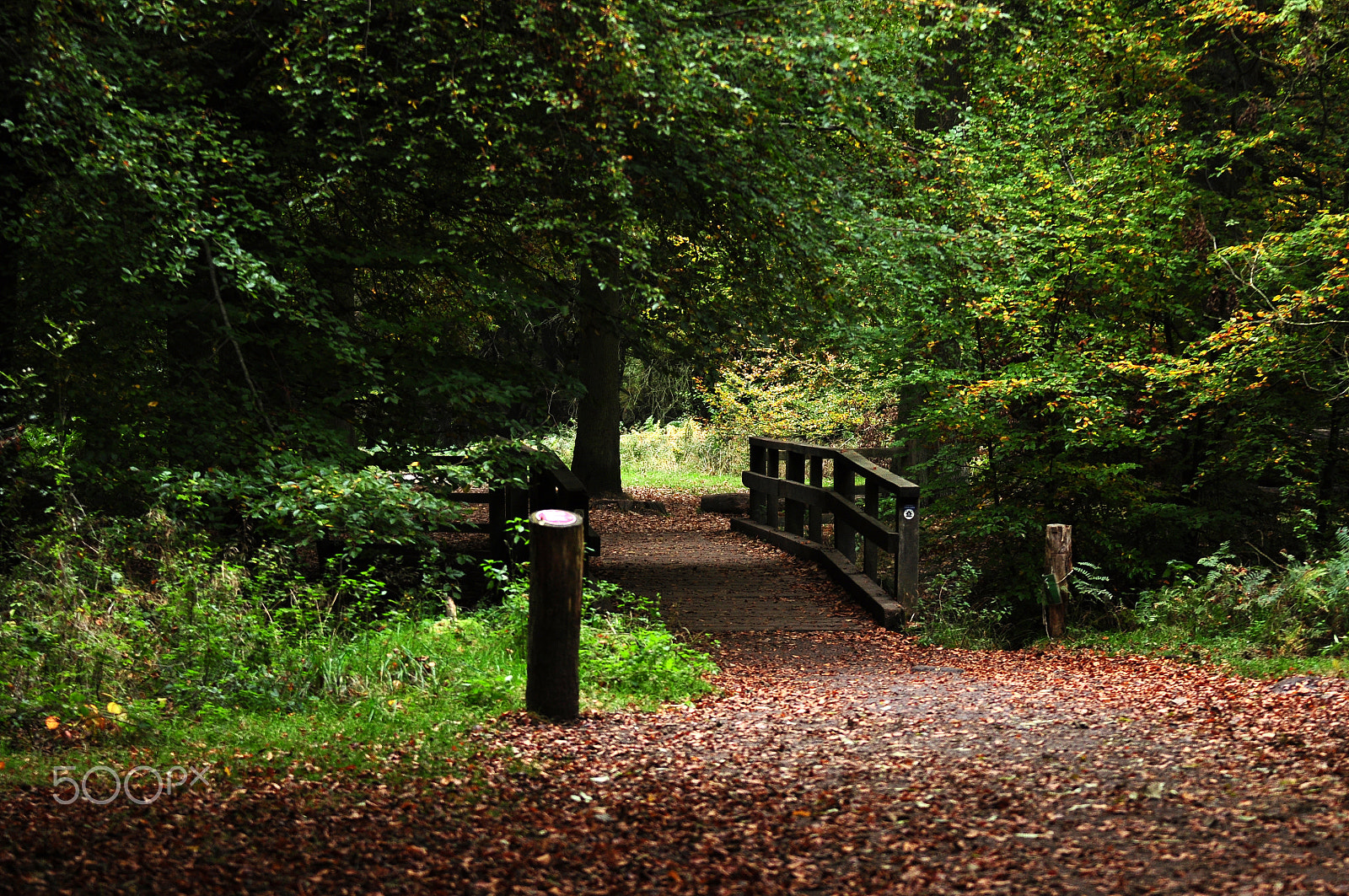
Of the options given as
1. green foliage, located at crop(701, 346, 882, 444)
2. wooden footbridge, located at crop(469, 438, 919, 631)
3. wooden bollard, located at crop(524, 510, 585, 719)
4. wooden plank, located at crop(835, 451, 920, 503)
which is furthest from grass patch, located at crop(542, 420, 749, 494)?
wooden bollard, located at crop(524, 510, 585, 719)

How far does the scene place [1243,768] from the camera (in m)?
4.50

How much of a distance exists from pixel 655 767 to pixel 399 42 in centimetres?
544

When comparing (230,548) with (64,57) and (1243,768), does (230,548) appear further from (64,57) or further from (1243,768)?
(1243,768)

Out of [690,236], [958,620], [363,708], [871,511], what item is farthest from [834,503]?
[363,708]

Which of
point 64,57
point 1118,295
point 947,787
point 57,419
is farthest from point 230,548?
point 1118,295

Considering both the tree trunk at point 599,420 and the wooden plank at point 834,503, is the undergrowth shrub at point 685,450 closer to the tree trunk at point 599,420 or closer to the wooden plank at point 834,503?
the tree trunk at point 599,420

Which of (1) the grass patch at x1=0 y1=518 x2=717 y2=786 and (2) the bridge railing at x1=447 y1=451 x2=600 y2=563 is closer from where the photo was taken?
(1) the grass patch at x1=0 y1=518 x2=717 y2=786

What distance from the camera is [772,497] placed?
1312 centimetres

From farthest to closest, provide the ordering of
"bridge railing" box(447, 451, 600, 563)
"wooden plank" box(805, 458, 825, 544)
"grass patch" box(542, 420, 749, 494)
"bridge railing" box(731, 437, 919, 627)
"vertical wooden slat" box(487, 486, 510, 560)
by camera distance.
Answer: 1. "grass patch" box(542, 420, 749, 494)
2. "wooden plank" box(805, 458, 825, 544)
3. "vertical wooden slat" box(487, 486, 510, 560)
4. "bridge railing" box(731, 437, 919, 627)
5. "bridge railing" box(447, 451, 600, 563)

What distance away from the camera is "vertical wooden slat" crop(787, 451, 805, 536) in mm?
12141

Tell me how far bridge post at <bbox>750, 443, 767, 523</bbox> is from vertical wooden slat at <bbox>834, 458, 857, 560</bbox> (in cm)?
266

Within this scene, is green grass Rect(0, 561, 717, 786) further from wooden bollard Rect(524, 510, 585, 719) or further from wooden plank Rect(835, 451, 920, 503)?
wooden plank Rect(835, 451, 920, 503)

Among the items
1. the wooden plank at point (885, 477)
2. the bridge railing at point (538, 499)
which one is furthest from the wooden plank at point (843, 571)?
the bridge railing at point (538, 499)

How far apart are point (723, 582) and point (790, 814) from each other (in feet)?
21.6
